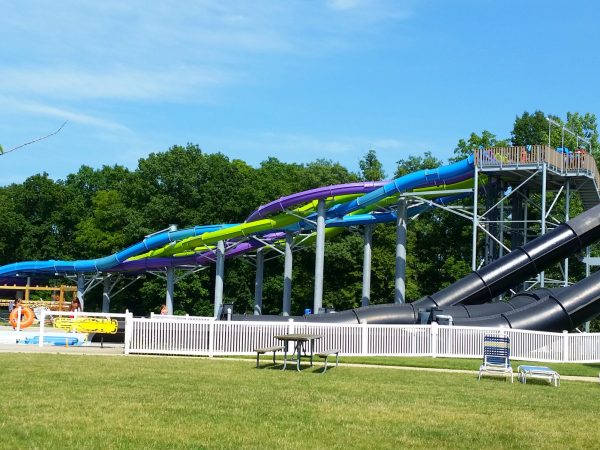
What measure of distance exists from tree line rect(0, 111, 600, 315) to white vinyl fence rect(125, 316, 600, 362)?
2766 centimetres

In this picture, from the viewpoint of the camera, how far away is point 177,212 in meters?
62.4

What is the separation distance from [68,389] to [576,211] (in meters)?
41.4

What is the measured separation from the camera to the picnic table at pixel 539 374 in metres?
16.7

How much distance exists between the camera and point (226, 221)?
63000 mm

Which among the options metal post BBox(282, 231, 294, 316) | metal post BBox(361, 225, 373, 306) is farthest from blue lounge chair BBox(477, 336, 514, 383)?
metal post BBox(282, 231, 294, 316)

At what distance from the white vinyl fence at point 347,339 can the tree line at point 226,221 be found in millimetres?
27663

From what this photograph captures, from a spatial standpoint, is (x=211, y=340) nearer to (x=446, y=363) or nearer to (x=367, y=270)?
(x=446, y=363)

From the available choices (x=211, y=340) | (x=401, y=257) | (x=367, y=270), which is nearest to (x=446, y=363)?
(x=211, y=340)

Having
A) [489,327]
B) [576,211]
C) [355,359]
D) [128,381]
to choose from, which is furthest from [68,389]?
[576,211]

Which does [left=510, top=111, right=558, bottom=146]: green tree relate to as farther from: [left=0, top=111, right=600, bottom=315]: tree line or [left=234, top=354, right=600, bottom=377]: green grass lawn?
[left=234, top=354, right=600, bottom=377]: green grass lawn

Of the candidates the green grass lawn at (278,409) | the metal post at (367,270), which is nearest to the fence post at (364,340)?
the green grass lawn at (278,409)

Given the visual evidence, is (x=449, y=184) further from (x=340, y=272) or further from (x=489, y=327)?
(x=340, y=272)

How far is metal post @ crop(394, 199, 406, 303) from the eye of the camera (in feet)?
113

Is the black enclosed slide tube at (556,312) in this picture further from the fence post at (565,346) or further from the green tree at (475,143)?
the green tree at (475,143)
